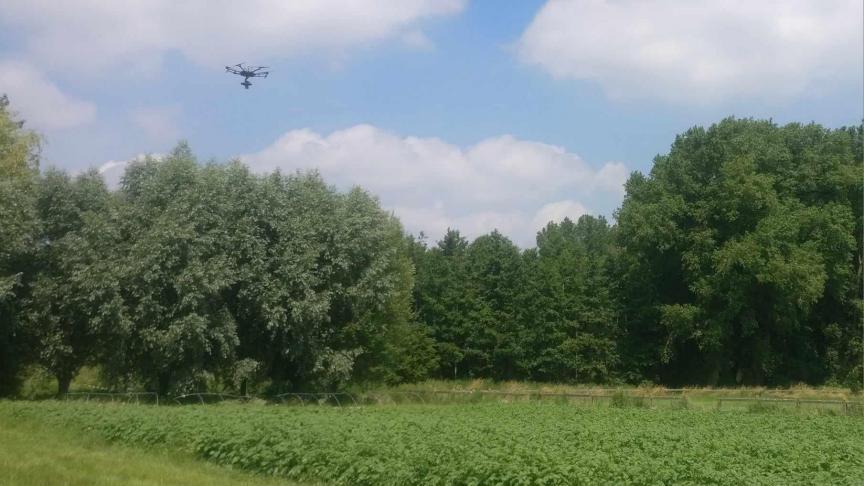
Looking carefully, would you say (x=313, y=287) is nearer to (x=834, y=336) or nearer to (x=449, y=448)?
(x=449, y=448)

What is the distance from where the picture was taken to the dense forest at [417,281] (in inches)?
1446

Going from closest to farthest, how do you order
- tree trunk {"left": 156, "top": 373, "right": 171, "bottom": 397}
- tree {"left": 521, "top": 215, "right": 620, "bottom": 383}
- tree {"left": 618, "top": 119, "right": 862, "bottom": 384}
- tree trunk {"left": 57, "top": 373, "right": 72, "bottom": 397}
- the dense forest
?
1. the dense forest
2. tree trunk {"left": 156, "top": 373, "right": 171, "bottom": 397}
3. tree trunk {"left": 57, "top": 373, "right": 72, "bottom": 397}
4. tree {"left": 618, "top": 119, "right": 862, "bottom": 384}
5. tree {"left": 521, "top": 215, "right": 620, "bottom": 383}

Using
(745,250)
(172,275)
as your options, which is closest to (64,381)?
(172,275)

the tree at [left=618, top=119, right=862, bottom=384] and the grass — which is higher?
the tree at [left=618, top=119, right=862, bottom=384]

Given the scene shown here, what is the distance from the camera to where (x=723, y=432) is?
2044 centimetres

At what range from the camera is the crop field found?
13.0 metres

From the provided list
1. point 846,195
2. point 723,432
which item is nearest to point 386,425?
point 723,432

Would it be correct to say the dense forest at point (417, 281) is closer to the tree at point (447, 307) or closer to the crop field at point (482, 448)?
the tree at point (447, 307)

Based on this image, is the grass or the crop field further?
the grass

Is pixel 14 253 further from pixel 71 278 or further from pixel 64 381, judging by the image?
pixel 64 381

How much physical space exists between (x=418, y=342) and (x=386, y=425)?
4630cm

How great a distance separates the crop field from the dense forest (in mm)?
12881

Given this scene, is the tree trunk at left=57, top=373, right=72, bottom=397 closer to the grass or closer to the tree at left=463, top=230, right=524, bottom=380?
the grass

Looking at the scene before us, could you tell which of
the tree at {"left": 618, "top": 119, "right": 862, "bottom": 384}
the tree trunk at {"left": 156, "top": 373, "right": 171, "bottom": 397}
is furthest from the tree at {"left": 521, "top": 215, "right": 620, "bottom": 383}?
the tree trunk at {"left": 156, "top": 373, "right": 171, "bottom": 397}
